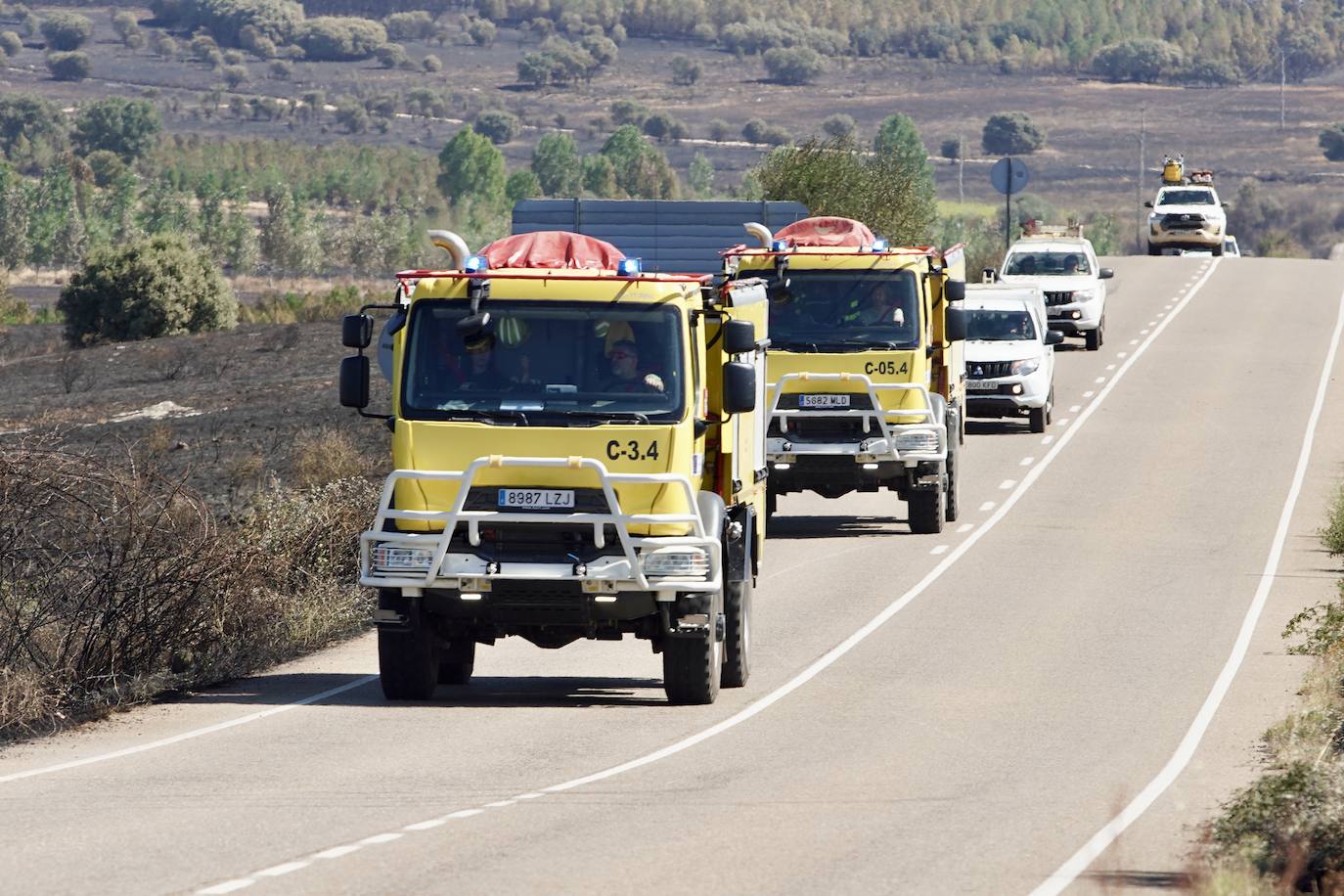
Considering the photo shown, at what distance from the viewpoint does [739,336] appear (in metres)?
15.6

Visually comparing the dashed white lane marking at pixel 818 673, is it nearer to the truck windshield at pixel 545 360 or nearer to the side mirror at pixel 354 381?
the truck windshield at pixel 545 360

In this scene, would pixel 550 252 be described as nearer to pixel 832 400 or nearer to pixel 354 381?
pixel 354 381

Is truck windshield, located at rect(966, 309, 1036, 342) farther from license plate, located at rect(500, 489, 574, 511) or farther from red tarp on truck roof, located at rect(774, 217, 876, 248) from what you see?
license plate, located at rect(500, 489, 574, 511)

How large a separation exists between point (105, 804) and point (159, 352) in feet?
143

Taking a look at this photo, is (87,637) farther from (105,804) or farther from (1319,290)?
(1319,290)

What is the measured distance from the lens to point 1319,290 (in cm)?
5969

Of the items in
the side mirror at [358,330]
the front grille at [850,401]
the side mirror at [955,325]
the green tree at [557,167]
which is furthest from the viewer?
the green tree at [557,167]

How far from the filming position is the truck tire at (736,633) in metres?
16.2

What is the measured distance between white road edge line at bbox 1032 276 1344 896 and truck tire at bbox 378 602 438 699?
4.95 metres

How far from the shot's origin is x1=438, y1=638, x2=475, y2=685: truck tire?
16500mm

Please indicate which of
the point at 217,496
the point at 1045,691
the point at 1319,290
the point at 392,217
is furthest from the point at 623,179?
the point at 1045,691

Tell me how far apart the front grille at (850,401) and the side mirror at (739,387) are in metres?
8.87

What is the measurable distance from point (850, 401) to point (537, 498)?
9.93 metres

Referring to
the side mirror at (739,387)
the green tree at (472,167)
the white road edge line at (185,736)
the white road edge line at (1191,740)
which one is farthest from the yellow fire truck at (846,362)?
the green tree at (472,167)
